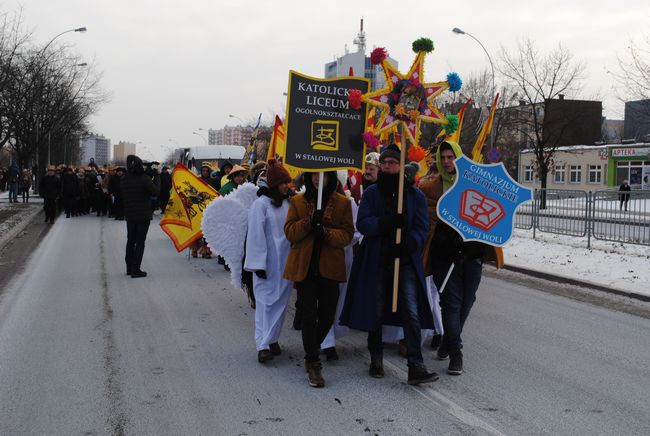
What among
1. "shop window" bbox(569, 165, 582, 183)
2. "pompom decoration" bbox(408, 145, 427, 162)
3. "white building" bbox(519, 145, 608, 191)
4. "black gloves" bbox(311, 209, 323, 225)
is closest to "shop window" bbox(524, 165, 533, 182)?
"white building" bbox(519, 145, 608, 191)

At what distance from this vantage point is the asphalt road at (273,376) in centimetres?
448

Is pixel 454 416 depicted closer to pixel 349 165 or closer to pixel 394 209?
pixel 394 209

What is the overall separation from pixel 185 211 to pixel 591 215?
8.83m

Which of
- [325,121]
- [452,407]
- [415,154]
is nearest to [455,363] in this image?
[452,407]

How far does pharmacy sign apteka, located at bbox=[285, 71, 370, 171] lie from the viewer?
5816mm

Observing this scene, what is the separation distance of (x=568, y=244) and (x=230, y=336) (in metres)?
10.6

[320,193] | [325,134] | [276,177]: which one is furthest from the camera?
[276,177]

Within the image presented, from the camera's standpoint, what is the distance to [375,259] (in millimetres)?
5324

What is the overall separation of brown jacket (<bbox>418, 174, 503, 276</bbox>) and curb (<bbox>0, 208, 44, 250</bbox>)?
462 inches

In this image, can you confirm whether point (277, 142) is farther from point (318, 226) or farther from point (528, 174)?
point (528, 174)

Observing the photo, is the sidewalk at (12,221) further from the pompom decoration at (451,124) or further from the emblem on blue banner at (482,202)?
the emblem on blue banner at (482,202)

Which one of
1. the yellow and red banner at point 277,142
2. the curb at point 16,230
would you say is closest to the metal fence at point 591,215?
the yellow and red banner at point 277,142

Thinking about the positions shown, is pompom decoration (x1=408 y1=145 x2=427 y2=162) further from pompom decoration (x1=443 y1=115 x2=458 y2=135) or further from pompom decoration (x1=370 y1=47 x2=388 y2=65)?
pompom decoration (x1=370 y1=47 x2=388 y2=65)

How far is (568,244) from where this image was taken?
15.3 meters
